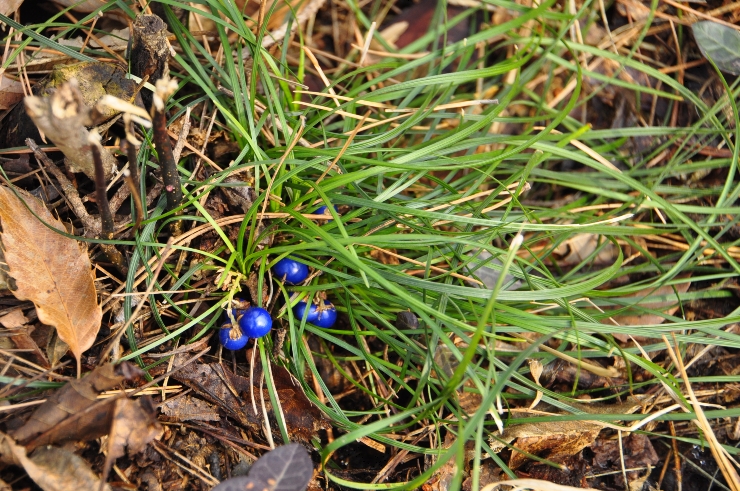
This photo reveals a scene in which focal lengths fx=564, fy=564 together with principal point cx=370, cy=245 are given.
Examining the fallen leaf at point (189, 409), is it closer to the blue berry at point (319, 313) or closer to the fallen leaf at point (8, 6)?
the blue berry at point (319, 313)

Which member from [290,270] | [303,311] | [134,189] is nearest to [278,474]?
[303,311]

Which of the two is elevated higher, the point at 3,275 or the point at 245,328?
the point at 3,275

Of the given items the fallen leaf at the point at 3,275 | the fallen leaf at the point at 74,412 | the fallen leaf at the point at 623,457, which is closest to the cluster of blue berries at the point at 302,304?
the fallen leaf at the point at 74,412

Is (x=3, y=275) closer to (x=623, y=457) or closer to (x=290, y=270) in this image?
(x=290, y=270)

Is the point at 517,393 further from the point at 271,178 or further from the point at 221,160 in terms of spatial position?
the point at 221,160

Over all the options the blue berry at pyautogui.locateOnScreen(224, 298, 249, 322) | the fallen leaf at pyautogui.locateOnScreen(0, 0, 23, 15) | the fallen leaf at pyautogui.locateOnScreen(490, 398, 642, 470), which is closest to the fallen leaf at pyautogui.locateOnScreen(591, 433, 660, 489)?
the fallen leaf at pyautogui.locateOnScreen(490, 398, 642, 470)

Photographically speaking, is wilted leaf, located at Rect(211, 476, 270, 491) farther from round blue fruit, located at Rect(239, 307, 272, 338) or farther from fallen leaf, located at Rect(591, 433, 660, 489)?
fallen leaf, located at Rect(591, 433, 660, 489)

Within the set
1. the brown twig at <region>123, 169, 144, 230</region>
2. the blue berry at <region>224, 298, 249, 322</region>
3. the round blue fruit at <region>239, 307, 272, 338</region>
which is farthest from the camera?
the blue berry at <region>224, 298, 249, 322</region>

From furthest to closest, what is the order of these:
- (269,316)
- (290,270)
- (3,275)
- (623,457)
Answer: (623,457)
(290,270)
(269,316)
(3,275)
